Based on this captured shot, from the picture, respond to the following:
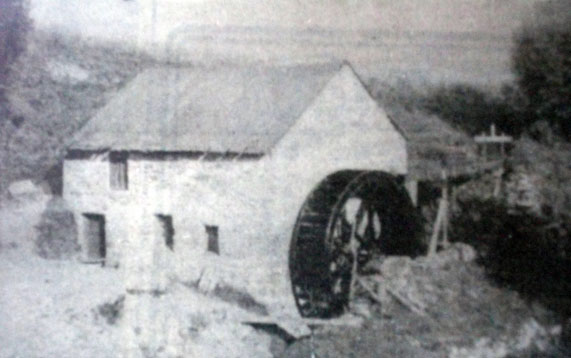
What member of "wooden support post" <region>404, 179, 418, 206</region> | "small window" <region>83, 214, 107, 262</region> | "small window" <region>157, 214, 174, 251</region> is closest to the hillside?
"small window" <region>83, 214, 107, 262</region>

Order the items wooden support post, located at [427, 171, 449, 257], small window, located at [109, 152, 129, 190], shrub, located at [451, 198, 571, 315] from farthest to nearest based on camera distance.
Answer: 1. wooden support post, located at [427, 171, 449, 257]
2. shrub, located at [451, 198, 571, 315]
3. small window, located at [109, 152, 129, 190]

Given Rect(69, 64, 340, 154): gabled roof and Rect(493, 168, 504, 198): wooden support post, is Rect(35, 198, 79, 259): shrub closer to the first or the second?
Rect(69, 64, 340, 154): gabled roof

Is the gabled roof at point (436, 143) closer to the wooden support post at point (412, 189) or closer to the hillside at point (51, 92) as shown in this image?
the wooden support post at point (412, 189)

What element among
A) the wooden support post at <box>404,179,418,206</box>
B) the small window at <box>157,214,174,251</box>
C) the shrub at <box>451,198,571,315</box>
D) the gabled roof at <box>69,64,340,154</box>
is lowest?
the shrub at <box>451,198,571,315</box>

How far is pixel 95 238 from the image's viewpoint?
2.22 metres

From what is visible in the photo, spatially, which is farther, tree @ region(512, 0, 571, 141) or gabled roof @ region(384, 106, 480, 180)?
gabled roof @ region(384, 106, 480, 180)

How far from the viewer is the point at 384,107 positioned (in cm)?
240

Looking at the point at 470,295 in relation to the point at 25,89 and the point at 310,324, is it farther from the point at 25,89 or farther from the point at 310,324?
the point at 25,89

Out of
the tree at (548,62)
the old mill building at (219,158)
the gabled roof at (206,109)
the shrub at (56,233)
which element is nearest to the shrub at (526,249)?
the old mill building at (219,158)

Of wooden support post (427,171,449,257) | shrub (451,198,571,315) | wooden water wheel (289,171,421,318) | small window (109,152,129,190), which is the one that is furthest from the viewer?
wooden support post (427,171,449,257)

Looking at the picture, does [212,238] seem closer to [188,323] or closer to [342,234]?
[188,323]

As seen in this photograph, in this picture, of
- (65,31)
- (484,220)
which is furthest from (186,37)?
(484,220)

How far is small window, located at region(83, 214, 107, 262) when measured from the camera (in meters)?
2.21

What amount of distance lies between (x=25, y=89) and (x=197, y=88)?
1.90ft
